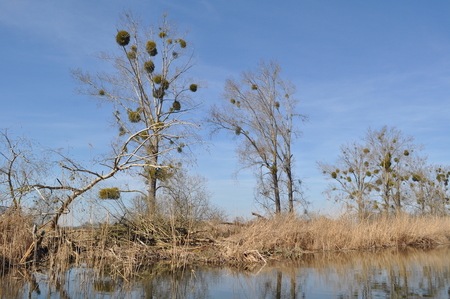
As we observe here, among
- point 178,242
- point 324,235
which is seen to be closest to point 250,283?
point 178,242

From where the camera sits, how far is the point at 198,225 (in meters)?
13.2

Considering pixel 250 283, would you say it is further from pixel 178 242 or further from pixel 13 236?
pixel 13 236

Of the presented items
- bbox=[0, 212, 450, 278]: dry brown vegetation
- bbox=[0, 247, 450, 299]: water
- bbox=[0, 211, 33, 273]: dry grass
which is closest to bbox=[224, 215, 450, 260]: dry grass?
bbox=[0, 212, 450, 278]: dry brown vegetation

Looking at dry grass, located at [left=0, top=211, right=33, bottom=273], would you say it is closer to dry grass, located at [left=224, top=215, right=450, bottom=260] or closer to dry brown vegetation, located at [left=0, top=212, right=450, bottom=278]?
dry brown vegetation, located at [left=0, top=212, right=450, bottom=278]

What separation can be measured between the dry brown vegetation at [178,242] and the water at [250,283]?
2.16 ft

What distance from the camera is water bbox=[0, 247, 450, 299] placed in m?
6.66

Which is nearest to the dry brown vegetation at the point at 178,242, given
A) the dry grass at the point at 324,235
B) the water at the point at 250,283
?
the dry grass at the point at 324,235

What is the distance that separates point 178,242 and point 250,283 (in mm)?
4855

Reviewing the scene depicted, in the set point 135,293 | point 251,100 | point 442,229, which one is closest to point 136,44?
point 251,100

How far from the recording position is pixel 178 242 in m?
12.1

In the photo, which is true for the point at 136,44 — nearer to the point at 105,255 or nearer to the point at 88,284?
the point at 105,255

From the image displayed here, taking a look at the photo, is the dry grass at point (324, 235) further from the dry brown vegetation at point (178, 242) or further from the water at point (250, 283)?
the water at point (250, 283)

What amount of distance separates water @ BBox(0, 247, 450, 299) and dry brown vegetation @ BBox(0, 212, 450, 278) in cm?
66

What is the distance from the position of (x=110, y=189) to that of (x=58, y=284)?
3.77 m
